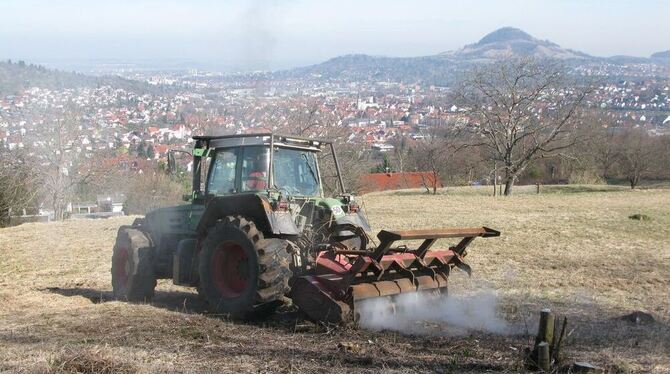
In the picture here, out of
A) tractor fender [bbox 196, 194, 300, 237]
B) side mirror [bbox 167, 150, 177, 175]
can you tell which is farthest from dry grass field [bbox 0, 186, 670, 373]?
side mirror [bbox 167, 150, 177, 175]

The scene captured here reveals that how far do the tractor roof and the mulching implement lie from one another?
0.02 meters

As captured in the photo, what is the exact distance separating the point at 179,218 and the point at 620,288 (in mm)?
7562

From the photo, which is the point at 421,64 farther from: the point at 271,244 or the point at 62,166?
the point at 271,244

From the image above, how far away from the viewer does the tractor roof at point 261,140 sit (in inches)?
397

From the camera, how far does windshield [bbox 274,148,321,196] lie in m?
10.2

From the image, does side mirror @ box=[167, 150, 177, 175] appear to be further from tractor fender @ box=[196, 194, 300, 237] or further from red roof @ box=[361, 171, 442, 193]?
red roof @ box=[361, 171, 442, 193]

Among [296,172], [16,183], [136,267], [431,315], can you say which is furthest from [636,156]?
[136,267]

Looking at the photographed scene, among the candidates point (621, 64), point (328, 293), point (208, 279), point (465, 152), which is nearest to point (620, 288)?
point (328, 293)

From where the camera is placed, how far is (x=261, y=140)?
10.1 metres

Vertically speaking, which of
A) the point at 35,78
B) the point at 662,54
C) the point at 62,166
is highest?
the point at 662,54

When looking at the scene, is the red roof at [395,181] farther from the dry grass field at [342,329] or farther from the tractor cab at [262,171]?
the tractor cab at [262,171]

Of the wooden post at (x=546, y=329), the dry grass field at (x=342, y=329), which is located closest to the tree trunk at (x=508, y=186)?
the dry grass field at (x=342, y=329)

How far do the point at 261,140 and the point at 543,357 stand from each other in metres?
5.21

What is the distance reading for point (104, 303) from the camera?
1087 centimetres
